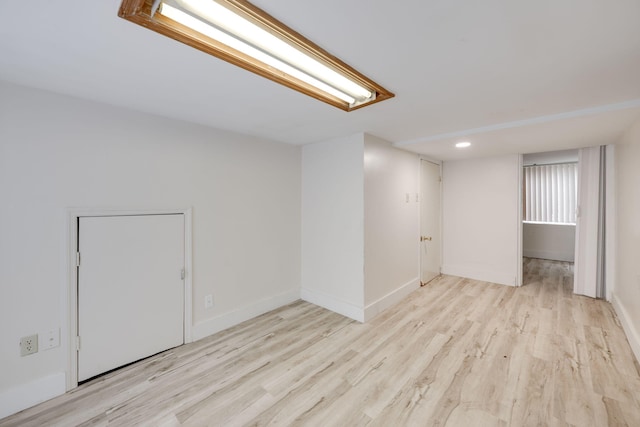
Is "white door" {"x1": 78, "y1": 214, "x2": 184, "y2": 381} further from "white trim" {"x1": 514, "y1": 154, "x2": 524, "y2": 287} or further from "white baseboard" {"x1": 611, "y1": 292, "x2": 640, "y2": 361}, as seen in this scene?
"white trim" {"x1": 514, "y1": 154, "x2": 524, "y2": 287}

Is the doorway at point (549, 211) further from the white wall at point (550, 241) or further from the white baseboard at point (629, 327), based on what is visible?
the white baseboard at point (629, 327)

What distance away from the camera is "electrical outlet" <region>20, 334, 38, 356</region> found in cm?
176

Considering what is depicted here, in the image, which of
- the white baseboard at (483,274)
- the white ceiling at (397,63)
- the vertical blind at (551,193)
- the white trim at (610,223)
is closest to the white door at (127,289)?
the white ceiling at (397,63)

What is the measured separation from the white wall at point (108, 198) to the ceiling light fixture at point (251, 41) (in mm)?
1359

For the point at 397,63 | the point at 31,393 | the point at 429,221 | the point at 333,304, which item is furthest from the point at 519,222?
the point at 31,393

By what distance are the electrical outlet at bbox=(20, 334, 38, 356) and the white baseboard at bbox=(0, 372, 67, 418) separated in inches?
8.2

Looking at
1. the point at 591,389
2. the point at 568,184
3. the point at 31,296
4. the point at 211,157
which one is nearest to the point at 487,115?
the point at 591,389

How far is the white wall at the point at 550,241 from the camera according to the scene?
18.2 ft

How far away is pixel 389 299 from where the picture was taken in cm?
333

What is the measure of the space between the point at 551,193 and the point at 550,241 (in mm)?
1063

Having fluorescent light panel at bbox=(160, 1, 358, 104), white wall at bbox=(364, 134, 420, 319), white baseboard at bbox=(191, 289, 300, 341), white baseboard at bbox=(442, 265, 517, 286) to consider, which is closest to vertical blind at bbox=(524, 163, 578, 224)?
white baseboard at bbox=(442, 265, 517, 286)

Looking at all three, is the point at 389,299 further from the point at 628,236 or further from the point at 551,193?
the point at 551,193

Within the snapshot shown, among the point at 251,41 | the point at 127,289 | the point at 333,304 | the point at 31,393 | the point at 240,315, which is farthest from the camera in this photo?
the point at 333,304

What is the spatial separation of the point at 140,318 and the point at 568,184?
7.66 meters
